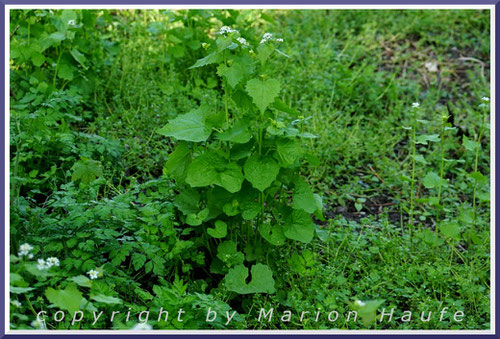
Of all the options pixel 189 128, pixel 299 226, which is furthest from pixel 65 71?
pixel 299 226

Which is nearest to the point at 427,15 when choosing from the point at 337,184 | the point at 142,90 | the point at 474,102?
the point at 474,102

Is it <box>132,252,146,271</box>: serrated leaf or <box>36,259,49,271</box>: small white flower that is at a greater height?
<box>36,259,49,271</box>: small white flower

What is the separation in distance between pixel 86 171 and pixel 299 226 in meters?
1.09

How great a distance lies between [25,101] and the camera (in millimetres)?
3516

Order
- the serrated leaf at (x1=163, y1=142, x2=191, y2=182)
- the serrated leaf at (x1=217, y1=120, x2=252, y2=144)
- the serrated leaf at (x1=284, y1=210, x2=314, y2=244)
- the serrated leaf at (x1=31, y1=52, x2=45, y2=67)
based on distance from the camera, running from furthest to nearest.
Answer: the serrated leaf at (x1=31, y1=52, x2=45, y2=67), the serrated leaf at (x1=163, y1=142, x2=191, y2=182), the serrated leaf at (x1=284, y1=210, x2=314, y2=244), the serrated leaf at (x1=217, y1=120, x2=252, y2=144)

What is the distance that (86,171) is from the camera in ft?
10.1

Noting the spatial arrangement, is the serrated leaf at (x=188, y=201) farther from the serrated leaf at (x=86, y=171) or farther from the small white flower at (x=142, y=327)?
the small white flower at (x=142, y=327)

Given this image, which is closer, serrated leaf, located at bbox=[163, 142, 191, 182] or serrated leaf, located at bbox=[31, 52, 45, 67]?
serrated leaf, located at bbox=[163, 142, 191, 182]

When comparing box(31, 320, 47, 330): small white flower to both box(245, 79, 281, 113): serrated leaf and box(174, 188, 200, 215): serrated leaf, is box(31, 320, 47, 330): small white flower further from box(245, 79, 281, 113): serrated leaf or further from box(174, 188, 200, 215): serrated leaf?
box(245, 79, 281, 113): serrated leaf

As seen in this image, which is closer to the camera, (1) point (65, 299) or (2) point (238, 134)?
(1) point (65, 299)

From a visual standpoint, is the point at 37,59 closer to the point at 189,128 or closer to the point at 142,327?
the point at 189,128

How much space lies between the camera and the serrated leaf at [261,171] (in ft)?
8.29

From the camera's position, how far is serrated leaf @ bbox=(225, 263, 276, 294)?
2580 millimetres

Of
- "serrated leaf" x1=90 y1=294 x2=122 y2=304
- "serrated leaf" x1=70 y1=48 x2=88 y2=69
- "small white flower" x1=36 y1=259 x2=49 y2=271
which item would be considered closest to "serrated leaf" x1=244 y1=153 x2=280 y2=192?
"serrated leaf" x1=90 y1=294 x2=122 y2=304
